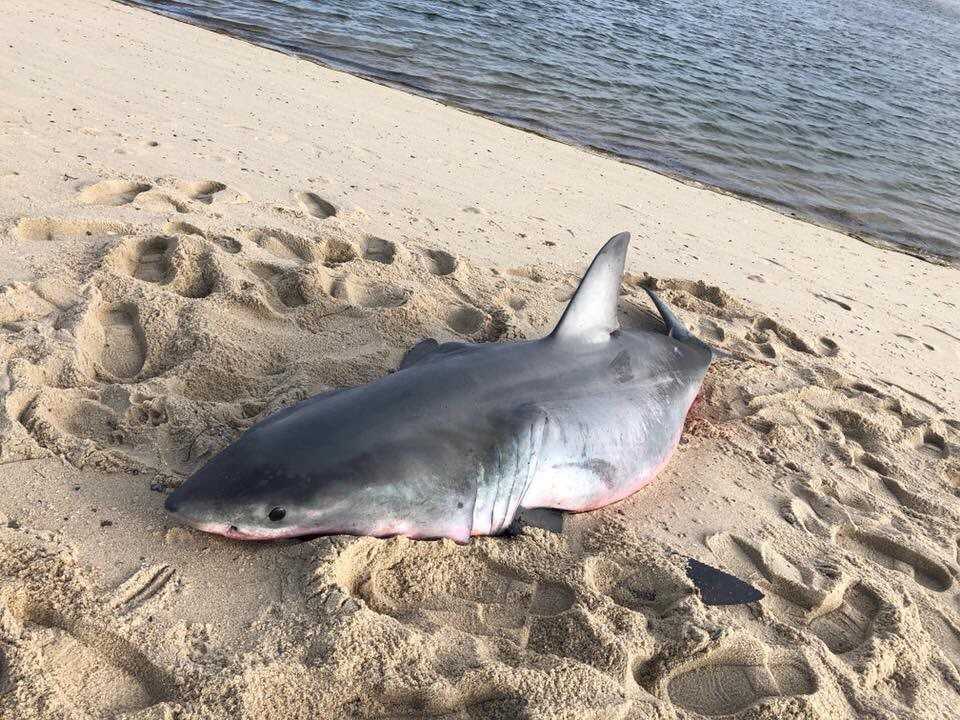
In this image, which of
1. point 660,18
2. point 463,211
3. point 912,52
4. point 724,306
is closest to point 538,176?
point 463,211

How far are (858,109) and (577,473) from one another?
→ 44.1ft

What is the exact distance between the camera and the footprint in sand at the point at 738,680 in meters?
2.30

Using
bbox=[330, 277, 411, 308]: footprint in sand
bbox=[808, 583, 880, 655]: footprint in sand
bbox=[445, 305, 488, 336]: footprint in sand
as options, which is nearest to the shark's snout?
bbox=[330, 277, 411, 308]: footprint in sand

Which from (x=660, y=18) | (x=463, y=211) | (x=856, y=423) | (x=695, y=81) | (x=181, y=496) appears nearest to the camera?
(x=181, y=496)

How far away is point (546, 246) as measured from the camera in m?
5.54

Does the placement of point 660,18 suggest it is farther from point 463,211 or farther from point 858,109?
point 463,211

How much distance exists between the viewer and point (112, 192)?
4.72m

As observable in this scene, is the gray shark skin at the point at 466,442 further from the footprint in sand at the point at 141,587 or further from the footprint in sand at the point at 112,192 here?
the footprint in sand at the point at 112,192

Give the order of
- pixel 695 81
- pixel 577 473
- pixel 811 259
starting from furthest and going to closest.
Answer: pixel 695 81 → pixel 811 259 → pixel 577 473

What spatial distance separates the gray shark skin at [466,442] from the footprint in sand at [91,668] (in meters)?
0.40

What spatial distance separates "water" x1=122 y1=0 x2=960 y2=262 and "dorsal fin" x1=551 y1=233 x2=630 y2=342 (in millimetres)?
6419

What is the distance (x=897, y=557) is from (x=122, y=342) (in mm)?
3477

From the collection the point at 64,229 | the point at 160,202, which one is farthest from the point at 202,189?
the point at 64,229

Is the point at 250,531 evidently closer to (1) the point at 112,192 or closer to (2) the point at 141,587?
(2) the point at 141,587
